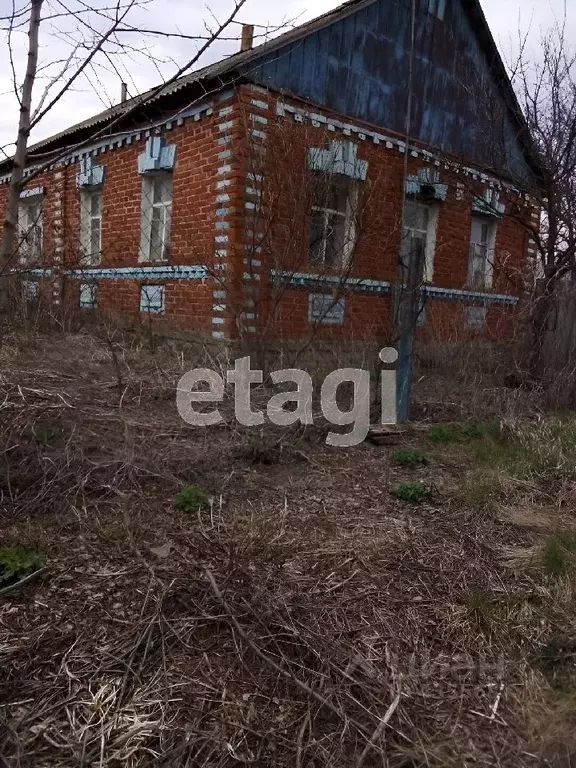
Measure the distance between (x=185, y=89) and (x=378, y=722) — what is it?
746 cm

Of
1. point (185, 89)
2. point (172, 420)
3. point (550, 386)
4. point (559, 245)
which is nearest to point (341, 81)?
point (185, 89)

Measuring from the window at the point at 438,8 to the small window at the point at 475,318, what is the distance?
207 inches

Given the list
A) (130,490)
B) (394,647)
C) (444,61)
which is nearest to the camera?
(394,647)

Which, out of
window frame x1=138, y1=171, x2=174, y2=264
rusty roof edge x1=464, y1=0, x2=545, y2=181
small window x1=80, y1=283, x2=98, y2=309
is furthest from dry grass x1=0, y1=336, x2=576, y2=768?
rusty roof edge x1=464, y1=0, x2=545, y2=181

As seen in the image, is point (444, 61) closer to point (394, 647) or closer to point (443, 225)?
point (443, 225)

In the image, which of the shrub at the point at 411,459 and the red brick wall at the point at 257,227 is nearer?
the shrub at the point at 411,459

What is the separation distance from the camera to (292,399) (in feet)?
16.6

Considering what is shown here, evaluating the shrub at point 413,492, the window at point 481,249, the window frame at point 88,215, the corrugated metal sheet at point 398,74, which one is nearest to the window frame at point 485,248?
the window at point 481,249

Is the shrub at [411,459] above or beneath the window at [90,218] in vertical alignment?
beneath

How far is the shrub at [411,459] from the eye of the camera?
4711 mm

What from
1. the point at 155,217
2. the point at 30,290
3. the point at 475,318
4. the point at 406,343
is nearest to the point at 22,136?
the point at 406,343

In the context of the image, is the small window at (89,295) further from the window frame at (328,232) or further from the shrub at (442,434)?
the shrub at (442,434)

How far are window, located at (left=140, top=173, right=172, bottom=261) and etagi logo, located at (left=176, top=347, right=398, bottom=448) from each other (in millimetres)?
3931

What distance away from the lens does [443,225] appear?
9953 millimetres
